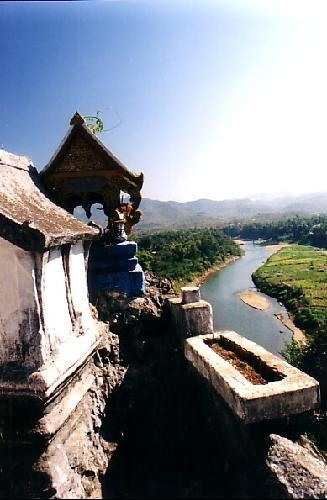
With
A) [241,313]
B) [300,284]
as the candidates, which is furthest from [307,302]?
[300,284]

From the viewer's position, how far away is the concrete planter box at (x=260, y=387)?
13.5 feet

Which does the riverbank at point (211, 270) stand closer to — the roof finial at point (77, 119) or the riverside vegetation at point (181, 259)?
the riverside vegetation at point (181, 259)

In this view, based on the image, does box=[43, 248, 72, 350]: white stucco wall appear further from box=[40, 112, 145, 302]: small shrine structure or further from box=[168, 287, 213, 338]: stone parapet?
box=[168, 287, 213, 338]: stone parapet

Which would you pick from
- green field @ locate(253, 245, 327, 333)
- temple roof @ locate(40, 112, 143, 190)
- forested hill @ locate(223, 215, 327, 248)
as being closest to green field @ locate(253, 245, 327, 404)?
green field @ locate(253, 245, 327, 333)

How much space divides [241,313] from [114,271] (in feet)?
127

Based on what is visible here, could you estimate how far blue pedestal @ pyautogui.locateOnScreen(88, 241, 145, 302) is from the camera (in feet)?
21.4

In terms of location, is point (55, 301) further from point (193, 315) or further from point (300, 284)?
point (300, 284)

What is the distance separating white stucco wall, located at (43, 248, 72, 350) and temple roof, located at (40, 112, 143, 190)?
7.54 ft

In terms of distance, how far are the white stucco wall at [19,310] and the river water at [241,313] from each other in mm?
29388

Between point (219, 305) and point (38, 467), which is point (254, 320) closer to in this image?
point (219, 305)

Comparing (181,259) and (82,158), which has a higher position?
(82,158)

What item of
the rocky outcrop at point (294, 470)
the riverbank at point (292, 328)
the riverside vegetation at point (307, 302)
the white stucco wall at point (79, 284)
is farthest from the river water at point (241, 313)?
the rocky outcrop at point (294, 470)

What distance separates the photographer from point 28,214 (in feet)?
14.7

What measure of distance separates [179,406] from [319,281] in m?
54.5
